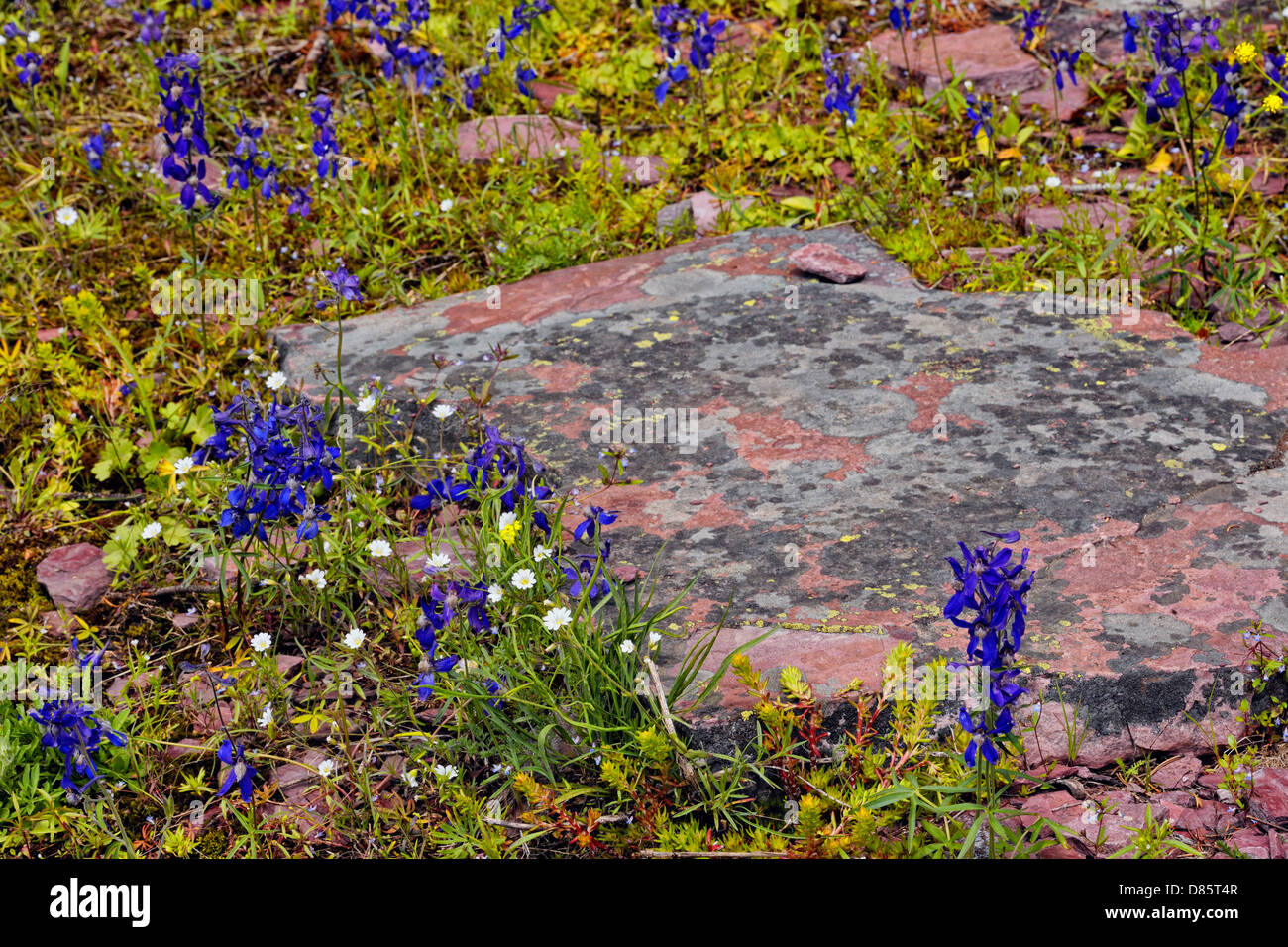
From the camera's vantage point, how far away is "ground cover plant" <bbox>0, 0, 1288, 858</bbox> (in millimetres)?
2383

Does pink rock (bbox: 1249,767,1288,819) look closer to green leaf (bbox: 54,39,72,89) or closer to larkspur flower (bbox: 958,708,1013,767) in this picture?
larkspur flower (bbox: 958,708,1013,767)

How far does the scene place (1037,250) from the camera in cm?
432

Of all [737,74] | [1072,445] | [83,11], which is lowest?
[1072,445]

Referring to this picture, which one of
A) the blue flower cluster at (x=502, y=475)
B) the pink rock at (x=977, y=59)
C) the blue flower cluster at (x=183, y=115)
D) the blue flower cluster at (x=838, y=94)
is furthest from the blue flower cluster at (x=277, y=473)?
the pink rock at (x=977, y=59)

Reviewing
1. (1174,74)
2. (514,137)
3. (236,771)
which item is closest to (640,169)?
(514,137)

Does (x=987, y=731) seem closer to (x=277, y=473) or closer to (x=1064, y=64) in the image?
(x=277, y=473)

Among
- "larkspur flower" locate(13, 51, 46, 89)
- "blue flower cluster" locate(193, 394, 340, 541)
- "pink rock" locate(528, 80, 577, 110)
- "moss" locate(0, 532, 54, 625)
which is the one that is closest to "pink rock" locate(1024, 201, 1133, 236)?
"pink rock" locate(528, 80, 577, 110)

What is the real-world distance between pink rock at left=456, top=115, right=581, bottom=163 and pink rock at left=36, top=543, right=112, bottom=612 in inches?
94.9

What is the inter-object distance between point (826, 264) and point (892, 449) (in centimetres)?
116

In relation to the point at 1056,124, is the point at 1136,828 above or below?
below

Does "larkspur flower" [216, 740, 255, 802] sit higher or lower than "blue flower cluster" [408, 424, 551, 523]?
lower
